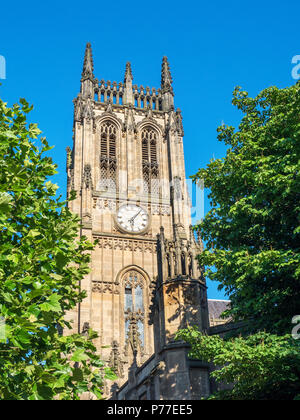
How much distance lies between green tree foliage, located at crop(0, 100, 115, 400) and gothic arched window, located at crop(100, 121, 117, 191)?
2949 centimetres

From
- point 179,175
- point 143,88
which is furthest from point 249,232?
point 143,88

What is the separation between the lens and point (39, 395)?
33.1 feet

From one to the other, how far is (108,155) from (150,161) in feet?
12.5

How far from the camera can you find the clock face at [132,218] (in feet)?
137

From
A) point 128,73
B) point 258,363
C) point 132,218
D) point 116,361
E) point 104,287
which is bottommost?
point 258,363

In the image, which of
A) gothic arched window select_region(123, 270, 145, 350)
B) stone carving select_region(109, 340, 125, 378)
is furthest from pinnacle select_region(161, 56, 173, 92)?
stone carving select_region(109, 340, 125, 378)

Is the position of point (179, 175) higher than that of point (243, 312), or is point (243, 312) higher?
point (179, 175)

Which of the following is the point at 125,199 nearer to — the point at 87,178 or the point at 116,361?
the point at 87,178

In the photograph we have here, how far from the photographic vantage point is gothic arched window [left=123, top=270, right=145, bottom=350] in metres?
37.5

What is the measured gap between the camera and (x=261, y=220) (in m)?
16.0

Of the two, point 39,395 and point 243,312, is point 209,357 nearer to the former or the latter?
point 243,312

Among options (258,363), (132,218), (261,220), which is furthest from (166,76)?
(258,363)

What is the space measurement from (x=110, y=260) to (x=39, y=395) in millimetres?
29764

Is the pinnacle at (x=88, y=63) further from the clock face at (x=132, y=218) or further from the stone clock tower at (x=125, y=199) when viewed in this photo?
the clock face at (x=132, y=218)
